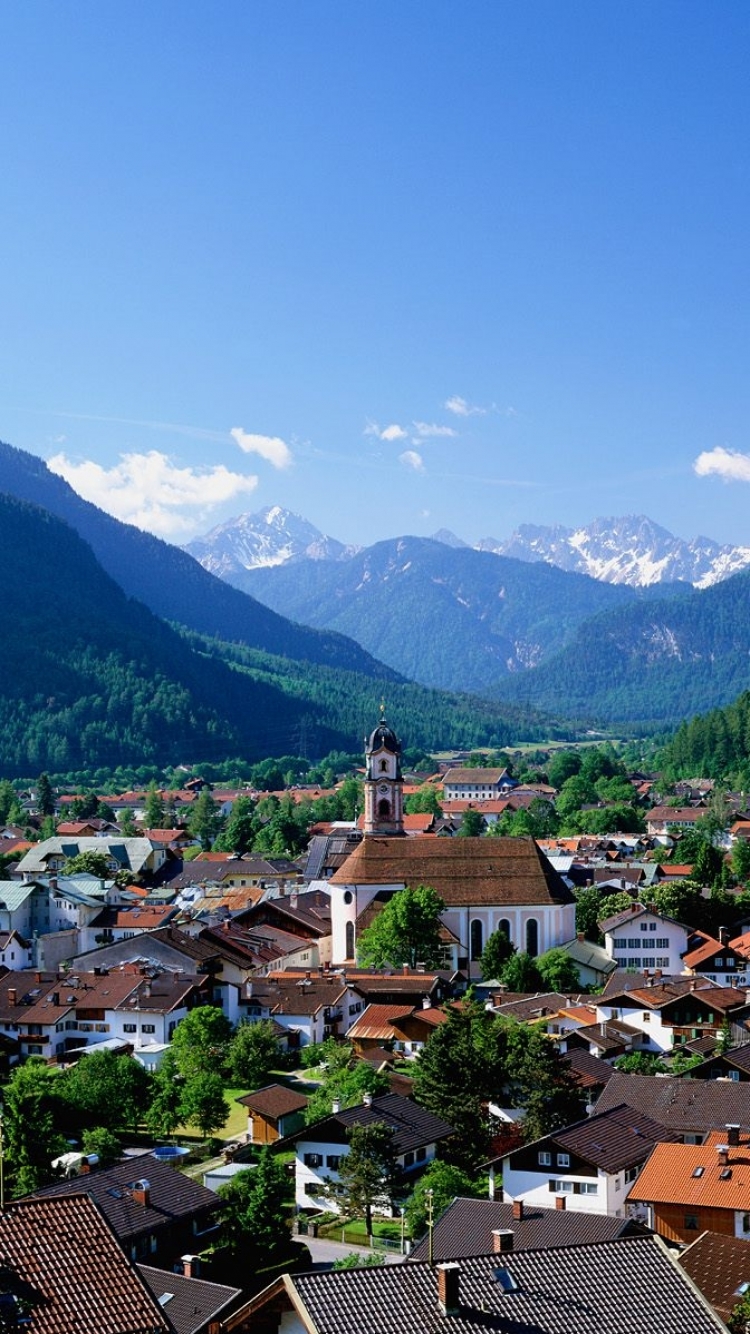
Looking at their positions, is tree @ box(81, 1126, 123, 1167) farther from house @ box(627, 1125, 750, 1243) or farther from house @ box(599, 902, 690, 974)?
house @ box(599, 902, 690, 974)

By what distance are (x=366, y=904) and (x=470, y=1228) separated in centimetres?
3338

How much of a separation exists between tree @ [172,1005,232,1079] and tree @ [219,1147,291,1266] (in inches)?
488

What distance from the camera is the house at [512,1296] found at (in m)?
12.5

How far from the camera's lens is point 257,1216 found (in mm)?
28891

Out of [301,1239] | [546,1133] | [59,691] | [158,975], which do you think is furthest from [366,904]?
[59,691]

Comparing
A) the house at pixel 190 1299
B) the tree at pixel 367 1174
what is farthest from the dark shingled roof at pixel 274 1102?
the house at pixel 190 1299

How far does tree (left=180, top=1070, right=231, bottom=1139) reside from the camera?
37.9 metres

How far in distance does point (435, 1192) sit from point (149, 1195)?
5741 millimetres

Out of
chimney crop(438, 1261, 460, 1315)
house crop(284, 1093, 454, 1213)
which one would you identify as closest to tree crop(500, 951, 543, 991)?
house crop(284, 1093, 454, 1213)

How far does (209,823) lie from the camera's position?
360 feet

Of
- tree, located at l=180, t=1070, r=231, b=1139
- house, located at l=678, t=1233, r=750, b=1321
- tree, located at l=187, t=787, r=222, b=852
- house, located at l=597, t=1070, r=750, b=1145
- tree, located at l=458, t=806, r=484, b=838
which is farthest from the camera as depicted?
tree, located at l=187, t=787, r=222, b=852

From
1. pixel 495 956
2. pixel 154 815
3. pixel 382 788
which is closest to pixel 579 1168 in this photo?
pixel 495 956

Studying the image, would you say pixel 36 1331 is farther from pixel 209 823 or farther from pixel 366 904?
pixel 209 823

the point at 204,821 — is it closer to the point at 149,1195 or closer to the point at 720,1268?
the point at 149,1195
